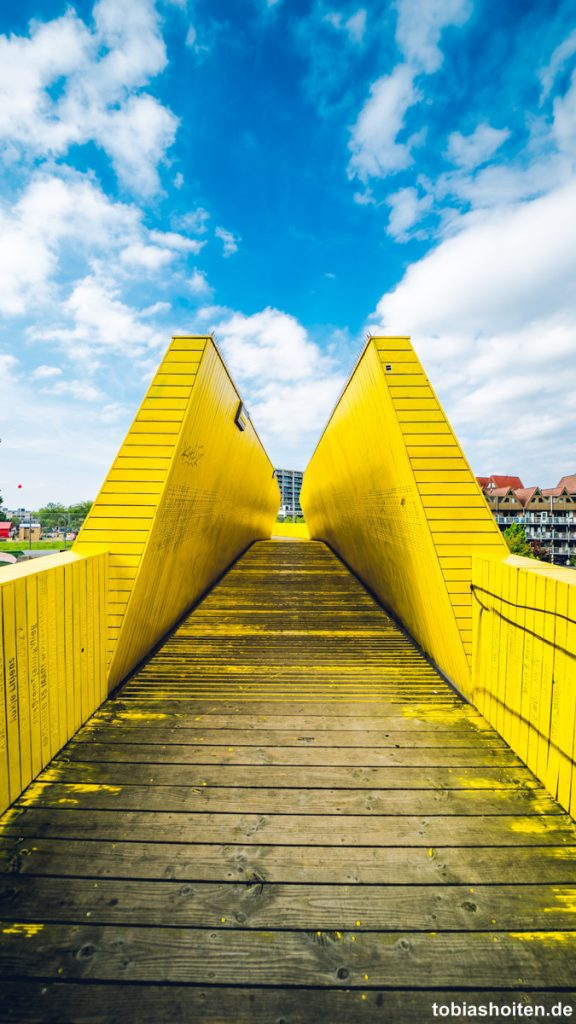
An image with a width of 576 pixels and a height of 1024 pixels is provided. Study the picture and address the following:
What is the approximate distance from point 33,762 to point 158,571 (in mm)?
2003

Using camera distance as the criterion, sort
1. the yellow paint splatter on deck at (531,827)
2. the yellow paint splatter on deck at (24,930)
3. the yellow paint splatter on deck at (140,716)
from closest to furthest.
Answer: the yellow paint splatter on deck at (24,930) → the yellow paint splatter on deck at (531,827) → the yellow paint splatter on deck at (140,716)

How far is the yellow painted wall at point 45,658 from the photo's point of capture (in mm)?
2127

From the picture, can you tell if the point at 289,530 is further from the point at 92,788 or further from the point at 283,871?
the point at 283,871

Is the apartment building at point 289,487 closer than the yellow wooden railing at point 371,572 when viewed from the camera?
No

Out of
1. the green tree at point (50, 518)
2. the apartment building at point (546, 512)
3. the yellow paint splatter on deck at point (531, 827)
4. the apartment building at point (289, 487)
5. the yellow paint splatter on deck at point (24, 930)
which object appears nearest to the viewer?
the yellow paint splatter on deck at point (24, 930)

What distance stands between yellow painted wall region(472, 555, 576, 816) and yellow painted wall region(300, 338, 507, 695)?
0.93ft

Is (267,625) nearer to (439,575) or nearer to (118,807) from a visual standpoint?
(439,575)

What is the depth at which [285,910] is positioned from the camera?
5.39 ft

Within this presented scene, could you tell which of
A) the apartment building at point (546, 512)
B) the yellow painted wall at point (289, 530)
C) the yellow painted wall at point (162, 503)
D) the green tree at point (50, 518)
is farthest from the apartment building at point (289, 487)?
the yellow painted wall at point (162, 503)

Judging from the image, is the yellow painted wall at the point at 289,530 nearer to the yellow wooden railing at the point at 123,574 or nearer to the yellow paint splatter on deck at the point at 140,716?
the yellow wooden railing at the point at 123,574

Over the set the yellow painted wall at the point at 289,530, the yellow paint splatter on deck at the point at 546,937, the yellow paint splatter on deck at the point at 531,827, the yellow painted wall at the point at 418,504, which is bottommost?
the yellow paint splatter on deck at the point at 546,937

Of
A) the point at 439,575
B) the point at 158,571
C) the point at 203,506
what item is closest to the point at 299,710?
the point at 439,575

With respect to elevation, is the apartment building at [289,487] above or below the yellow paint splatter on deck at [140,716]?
above

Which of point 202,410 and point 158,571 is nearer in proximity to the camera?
point 158,571
